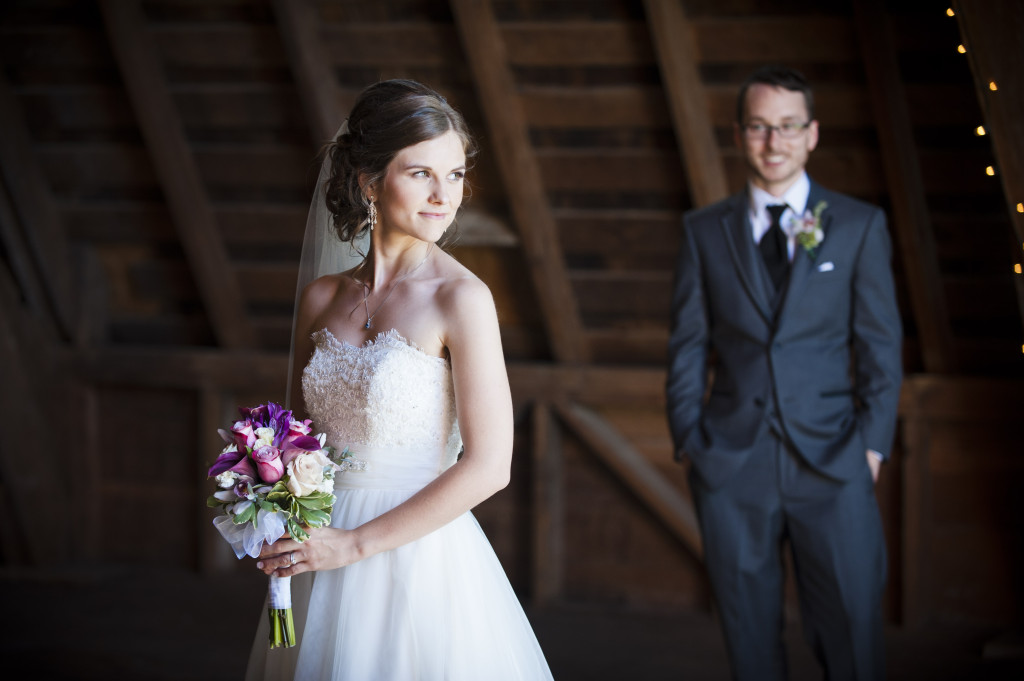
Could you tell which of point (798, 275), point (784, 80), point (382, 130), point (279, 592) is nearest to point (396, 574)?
point (279, 592)

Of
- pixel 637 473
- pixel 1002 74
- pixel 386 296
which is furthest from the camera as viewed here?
pixel 637 473

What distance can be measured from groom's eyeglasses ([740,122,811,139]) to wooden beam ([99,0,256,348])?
98.7 inches

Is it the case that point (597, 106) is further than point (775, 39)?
Yes

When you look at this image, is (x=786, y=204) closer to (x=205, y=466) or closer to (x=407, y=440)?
(x=407, y=440)

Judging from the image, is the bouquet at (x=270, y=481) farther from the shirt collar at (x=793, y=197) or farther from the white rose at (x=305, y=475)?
the shirt collar at (x=793, y=197)

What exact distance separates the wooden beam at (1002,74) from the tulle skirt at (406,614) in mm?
1430

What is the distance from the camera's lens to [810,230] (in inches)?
103

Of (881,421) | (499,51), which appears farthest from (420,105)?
(499,51)

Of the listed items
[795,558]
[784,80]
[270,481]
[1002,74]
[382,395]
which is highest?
[784,80]

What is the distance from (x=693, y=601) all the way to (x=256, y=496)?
3.07 metres

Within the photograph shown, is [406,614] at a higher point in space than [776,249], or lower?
lower

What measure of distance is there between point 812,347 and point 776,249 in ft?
0.86

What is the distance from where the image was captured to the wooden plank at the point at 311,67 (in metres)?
3.79

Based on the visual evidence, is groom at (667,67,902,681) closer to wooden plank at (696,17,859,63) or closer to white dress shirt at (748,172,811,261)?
white dress shirt at (748,172,811,261)
